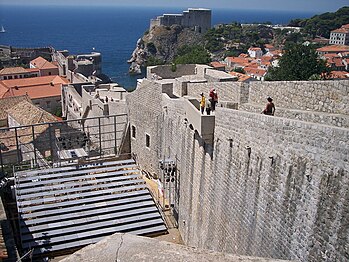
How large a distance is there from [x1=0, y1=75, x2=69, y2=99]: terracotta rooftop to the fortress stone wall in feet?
114

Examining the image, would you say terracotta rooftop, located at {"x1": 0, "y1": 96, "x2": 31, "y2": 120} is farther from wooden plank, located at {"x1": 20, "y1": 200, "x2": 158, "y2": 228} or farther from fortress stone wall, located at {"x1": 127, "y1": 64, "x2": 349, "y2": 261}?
fortress stone wall, located at {"x1": 127, "y1": 64, "x2": 349, "y2": 261}

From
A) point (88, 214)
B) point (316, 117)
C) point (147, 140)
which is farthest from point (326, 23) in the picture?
point (316, 117)

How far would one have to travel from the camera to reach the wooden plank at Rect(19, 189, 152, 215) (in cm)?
1277

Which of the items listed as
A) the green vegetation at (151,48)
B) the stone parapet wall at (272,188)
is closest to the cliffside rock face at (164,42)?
the green vegetation at (151,48)

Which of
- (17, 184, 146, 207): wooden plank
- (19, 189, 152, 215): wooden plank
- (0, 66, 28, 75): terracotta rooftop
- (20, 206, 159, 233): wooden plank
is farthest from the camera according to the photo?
(0, 66, 28, 75): terracotta rooftop

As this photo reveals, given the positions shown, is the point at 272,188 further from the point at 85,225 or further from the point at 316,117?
the point at 85,225

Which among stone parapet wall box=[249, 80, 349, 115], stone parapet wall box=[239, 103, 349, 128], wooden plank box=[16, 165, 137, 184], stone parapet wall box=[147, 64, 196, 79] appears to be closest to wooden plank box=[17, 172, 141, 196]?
wooden plank box=[16, 165, 137, 184]

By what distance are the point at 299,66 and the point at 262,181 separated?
84.6 ft

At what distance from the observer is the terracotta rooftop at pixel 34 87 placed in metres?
44.6

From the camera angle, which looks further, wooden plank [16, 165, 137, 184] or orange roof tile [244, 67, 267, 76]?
orange roof tile [244, 67, 267, 76]

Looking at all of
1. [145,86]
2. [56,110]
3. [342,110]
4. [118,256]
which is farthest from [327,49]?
[118,256]

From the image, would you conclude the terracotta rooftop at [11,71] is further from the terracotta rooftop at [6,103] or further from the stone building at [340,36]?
the stone building at [340,36]

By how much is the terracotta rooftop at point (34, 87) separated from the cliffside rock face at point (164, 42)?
46.5 m

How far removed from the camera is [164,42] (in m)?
101
